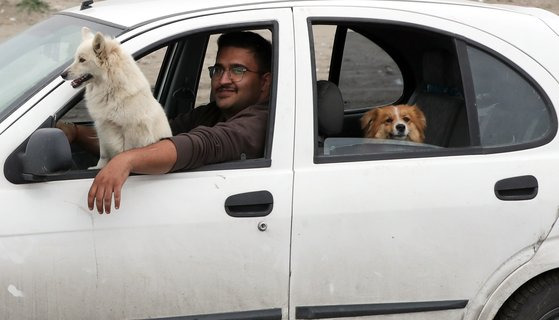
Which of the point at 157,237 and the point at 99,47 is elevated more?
the point at 99,47

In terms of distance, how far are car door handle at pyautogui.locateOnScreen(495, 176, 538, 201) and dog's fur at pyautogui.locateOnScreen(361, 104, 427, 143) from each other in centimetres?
44

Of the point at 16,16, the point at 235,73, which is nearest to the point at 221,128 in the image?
the point at 235,73

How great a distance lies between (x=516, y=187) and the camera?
3.38 meters

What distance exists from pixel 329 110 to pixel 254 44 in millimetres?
505

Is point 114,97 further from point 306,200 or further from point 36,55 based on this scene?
point 306,200

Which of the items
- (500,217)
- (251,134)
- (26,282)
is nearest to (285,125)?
(251,134)

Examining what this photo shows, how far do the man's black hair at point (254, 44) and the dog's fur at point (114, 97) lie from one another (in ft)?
2.07

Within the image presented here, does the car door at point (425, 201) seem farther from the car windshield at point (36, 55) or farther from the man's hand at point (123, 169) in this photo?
the car windshield at point (36, 55)

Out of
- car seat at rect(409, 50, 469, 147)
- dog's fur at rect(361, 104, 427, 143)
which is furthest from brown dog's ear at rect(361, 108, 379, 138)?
car seat at rect(409, 50, 469, 147)

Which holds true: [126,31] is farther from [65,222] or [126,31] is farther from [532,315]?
[532,315]

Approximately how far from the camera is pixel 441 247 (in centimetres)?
338

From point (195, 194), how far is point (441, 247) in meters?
1.00

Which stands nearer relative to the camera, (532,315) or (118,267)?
(118,267)

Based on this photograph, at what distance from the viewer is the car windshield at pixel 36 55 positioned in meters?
3.27
